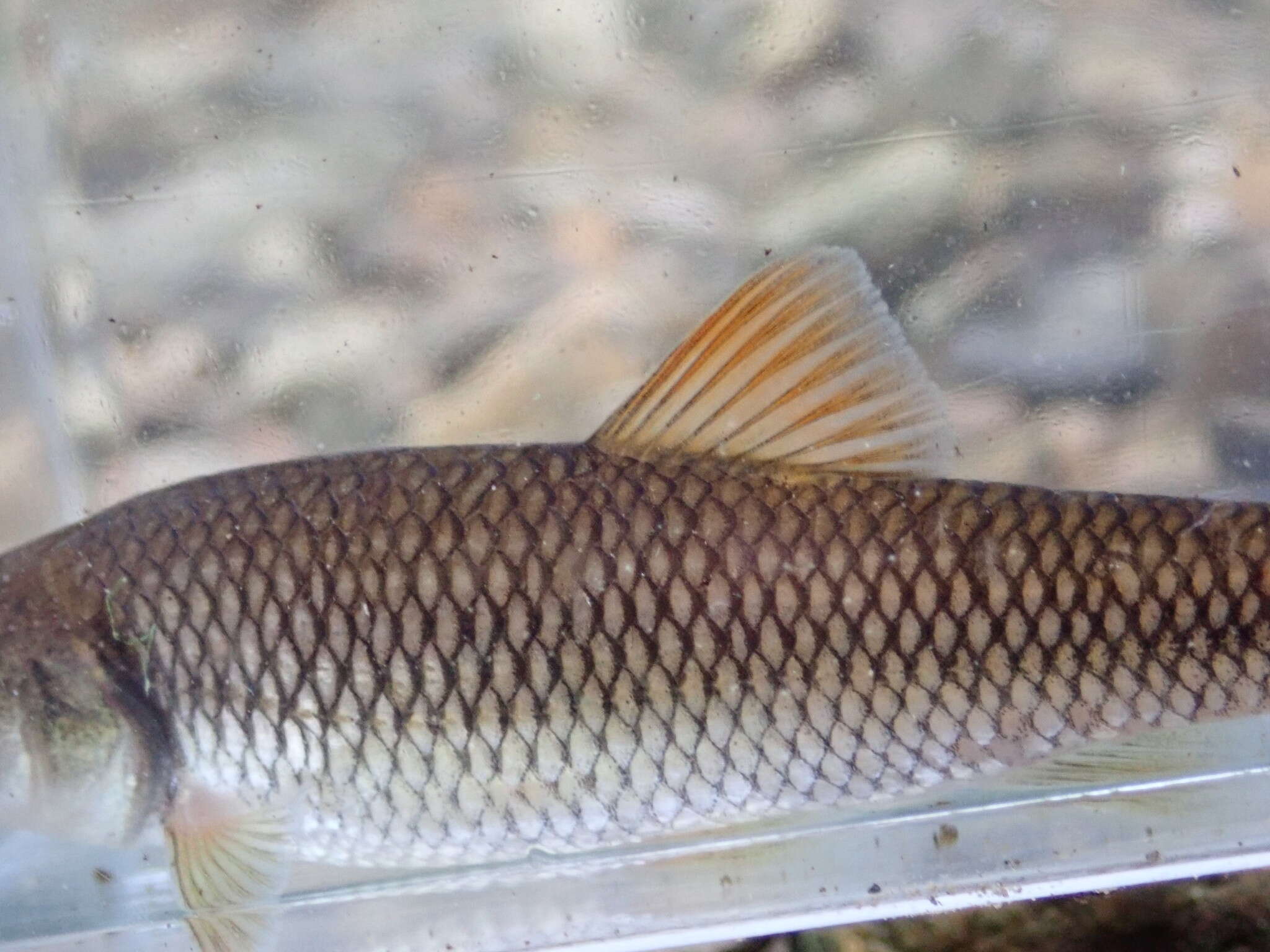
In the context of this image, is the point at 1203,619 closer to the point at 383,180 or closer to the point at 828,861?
the point at 828,861

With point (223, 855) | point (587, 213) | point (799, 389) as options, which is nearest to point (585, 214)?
point (587, 213)

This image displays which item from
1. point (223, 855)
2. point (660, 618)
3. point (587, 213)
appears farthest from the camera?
point (587, 213)

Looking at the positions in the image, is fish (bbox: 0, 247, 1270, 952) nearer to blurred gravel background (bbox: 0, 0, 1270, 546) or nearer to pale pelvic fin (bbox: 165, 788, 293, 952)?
pale pelvic fin (bbox: 165, 788, 293, 952)

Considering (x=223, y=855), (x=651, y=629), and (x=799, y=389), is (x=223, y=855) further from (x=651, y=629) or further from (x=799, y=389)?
(x=799, y=389)

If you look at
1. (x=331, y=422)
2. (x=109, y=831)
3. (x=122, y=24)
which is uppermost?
(x=122, y=24)

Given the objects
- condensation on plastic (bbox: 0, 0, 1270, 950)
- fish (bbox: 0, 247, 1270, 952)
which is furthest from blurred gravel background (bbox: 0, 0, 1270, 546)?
fish (bbox: 0, 247, 1270, 952)

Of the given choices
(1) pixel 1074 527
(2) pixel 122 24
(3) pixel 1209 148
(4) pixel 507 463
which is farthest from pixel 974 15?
(2) pixel 122 24

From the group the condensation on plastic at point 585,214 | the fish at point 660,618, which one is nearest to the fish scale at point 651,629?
the fish at point 660,618
